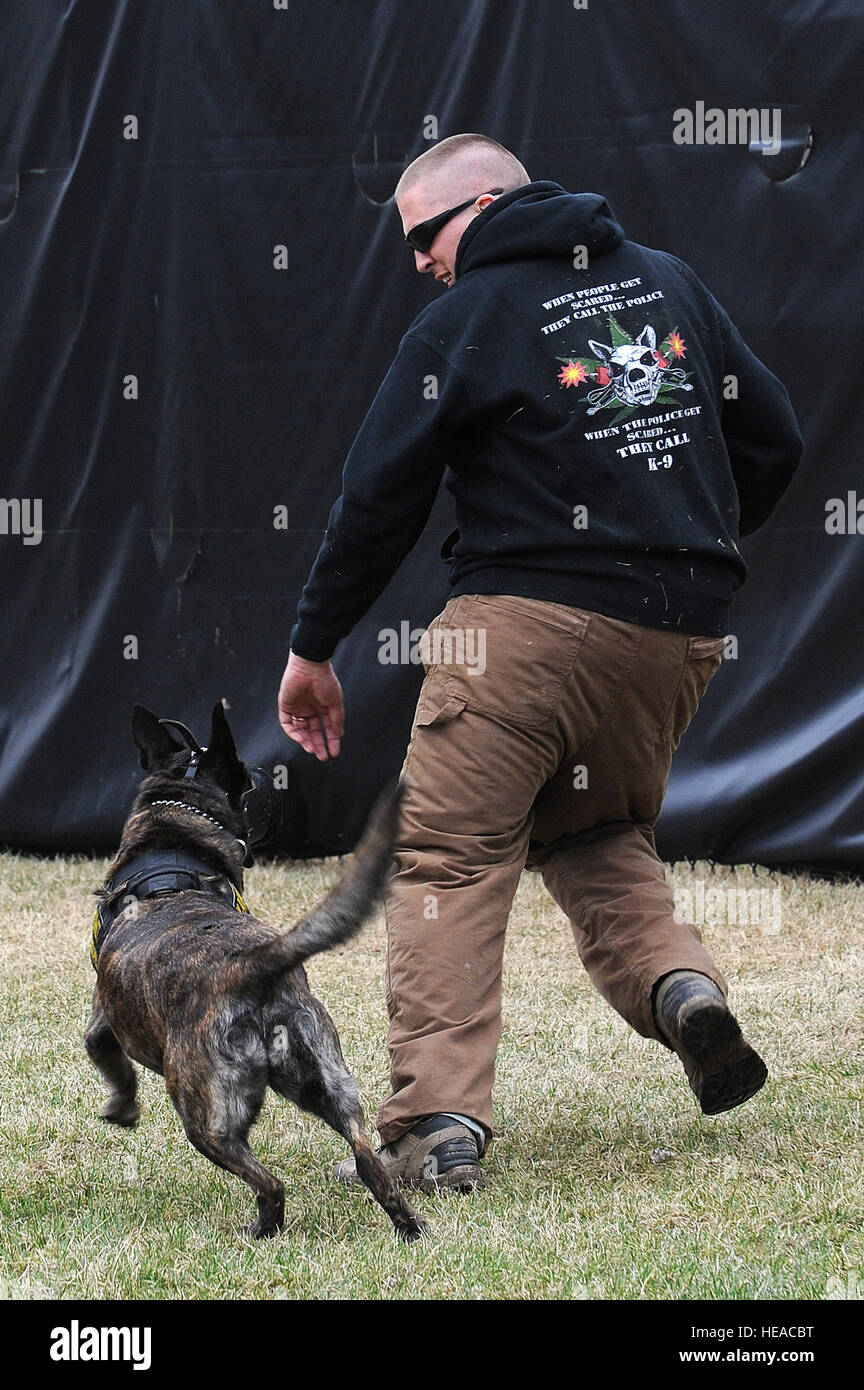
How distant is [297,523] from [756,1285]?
4.41 meters

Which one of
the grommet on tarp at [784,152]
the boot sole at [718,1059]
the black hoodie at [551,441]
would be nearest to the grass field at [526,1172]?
the boot sole at [718,1059]

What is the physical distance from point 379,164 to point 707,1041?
14.2 feet

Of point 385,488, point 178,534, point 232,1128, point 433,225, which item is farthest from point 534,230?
point 178,534

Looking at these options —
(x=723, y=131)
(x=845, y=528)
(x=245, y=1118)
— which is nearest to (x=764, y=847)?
(x=845, y=528)

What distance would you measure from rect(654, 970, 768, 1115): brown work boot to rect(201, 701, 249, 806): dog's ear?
1.07 meters

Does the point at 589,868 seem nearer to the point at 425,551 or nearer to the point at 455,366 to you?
the point at 455,366

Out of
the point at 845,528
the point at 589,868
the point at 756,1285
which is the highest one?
the point at 845,528

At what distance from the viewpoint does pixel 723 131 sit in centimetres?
595

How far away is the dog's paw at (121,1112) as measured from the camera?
3418 millimetres

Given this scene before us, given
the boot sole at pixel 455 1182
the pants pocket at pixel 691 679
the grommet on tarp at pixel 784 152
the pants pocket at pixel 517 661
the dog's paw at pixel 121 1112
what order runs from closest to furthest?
the boot sole at pixel 455 1182, the pants pocket at pixel 517 661, the pants pocket at pixel 691 679, the dog's paw at pixel 121 1112, the grommet on tarp at pixel 784 152

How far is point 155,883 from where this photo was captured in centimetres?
323

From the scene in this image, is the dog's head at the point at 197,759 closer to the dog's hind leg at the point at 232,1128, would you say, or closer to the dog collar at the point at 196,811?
the dog collar at the point at 196,811

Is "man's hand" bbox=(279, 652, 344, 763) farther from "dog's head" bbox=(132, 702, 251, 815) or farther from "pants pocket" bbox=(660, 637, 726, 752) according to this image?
"pants pocket" bbox=(660, 637, 726, 752)

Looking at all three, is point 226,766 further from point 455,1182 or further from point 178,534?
point 178,534
